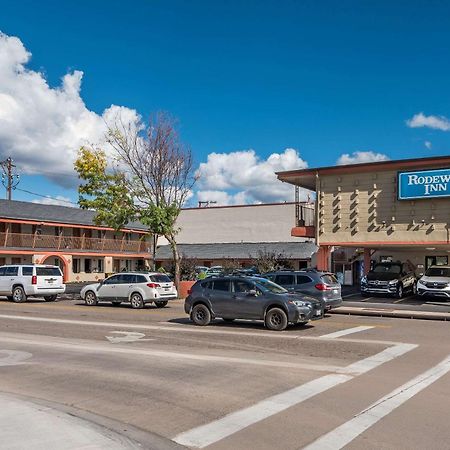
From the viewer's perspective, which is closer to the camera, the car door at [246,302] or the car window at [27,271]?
the car door at [246,302]

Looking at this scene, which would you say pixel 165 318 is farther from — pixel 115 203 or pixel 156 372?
pixel 115 203

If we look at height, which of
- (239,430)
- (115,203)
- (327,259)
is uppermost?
(115,203)

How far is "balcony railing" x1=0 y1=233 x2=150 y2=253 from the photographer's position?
46.3 metres

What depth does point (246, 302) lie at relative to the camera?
1712 cm

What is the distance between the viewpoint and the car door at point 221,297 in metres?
17.4

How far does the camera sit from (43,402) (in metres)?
8.10

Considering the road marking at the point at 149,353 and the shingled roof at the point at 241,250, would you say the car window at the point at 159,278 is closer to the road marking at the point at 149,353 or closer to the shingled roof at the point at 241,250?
the road marking at the point at 149,353

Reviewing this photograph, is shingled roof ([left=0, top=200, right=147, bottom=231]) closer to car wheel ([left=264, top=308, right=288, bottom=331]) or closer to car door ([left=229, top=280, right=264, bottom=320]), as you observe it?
car door ([left=229, top=280, right=264, bottom=320])

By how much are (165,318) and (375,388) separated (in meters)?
12.2

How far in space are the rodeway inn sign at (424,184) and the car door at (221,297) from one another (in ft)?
42.8

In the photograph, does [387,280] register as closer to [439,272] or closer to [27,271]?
[439,272]

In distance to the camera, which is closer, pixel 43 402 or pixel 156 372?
pixel 43 402

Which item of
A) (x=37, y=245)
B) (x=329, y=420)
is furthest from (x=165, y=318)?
(x=37, y=245)

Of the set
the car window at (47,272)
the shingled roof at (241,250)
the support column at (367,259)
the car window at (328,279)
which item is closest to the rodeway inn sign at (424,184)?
the support column at (367,259)
